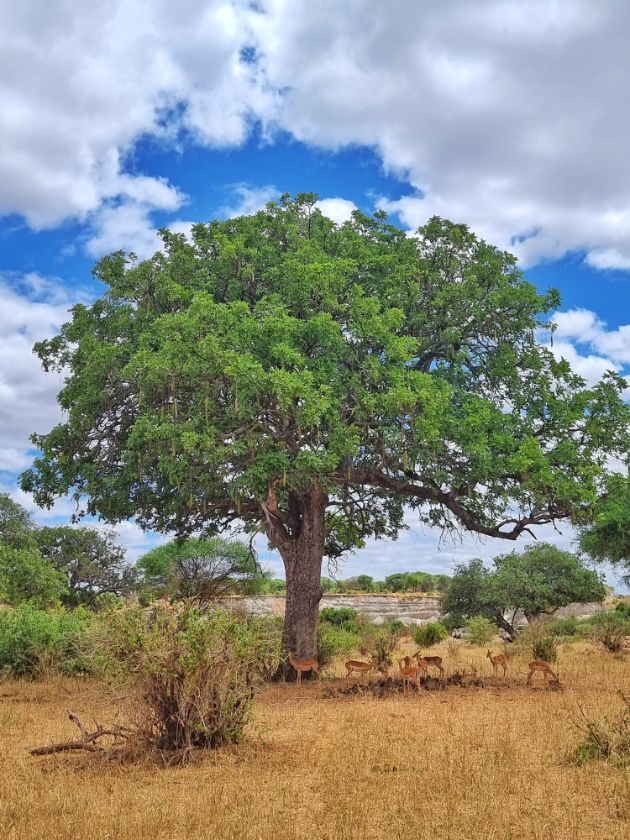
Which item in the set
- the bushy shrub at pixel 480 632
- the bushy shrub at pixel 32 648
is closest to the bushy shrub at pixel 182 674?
the bushy shrub at pixel 32 648

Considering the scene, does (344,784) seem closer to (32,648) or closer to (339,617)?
(32,648)

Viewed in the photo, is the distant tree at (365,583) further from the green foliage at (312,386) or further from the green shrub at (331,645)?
the green foliage at (312,386)

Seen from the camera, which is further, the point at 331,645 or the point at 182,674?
the point at 331,645

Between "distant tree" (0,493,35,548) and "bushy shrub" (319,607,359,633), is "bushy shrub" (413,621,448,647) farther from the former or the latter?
"distant tree" (0,493,35,548)

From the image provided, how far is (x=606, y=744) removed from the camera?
9562mm

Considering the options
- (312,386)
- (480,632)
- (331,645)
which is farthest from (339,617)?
(312,386)

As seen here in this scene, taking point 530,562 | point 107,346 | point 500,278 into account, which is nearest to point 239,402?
point 107,346

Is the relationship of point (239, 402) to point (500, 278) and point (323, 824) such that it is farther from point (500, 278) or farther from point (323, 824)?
point (323, 824)

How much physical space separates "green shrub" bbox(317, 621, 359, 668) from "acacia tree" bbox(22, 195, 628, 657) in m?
2.41

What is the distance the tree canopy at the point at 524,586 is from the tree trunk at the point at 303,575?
2233 cm

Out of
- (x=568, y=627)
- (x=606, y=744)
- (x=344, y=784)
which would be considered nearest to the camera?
(x=344, y=784)

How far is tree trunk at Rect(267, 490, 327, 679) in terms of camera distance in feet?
67.1

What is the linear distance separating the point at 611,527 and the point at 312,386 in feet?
51.1

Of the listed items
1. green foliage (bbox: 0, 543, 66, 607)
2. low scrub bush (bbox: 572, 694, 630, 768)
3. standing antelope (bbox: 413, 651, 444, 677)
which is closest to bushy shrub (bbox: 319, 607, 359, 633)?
green foliage (bbox: 0, 543, 66, 607)
